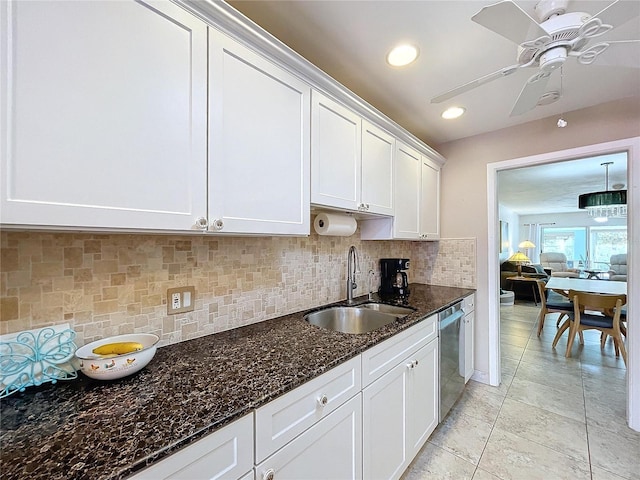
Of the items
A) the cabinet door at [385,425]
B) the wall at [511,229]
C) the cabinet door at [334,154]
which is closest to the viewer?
the cabinet door at [385,425]

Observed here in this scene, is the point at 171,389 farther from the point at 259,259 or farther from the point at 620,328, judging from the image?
the point at 620,328

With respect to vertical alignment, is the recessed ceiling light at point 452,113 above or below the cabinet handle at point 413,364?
above

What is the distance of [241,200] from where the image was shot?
3.55 feet

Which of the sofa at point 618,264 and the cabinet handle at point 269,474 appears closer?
the cabinet handle at point 269,474

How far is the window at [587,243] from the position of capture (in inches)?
316

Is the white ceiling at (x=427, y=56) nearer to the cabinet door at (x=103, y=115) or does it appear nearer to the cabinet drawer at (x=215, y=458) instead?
the cabinet door at (x=103, y=115)

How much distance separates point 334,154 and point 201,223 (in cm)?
86

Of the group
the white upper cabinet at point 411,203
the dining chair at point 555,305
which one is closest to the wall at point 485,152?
the white upper cabinet at point 411,203

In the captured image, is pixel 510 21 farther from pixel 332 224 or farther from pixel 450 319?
pixel 450 319

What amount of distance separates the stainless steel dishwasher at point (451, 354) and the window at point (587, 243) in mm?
9108

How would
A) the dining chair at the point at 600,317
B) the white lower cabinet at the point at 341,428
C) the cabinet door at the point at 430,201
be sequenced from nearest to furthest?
the white lower cabinet at the point at 341,428 < the cabinet door at the point at 430,201 < the dining chair at the point at 600,317

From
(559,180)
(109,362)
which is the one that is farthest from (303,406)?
(559,180)

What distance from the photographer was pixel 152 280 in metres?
1.13

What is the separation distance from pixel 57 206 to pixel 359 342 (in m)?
1.12
